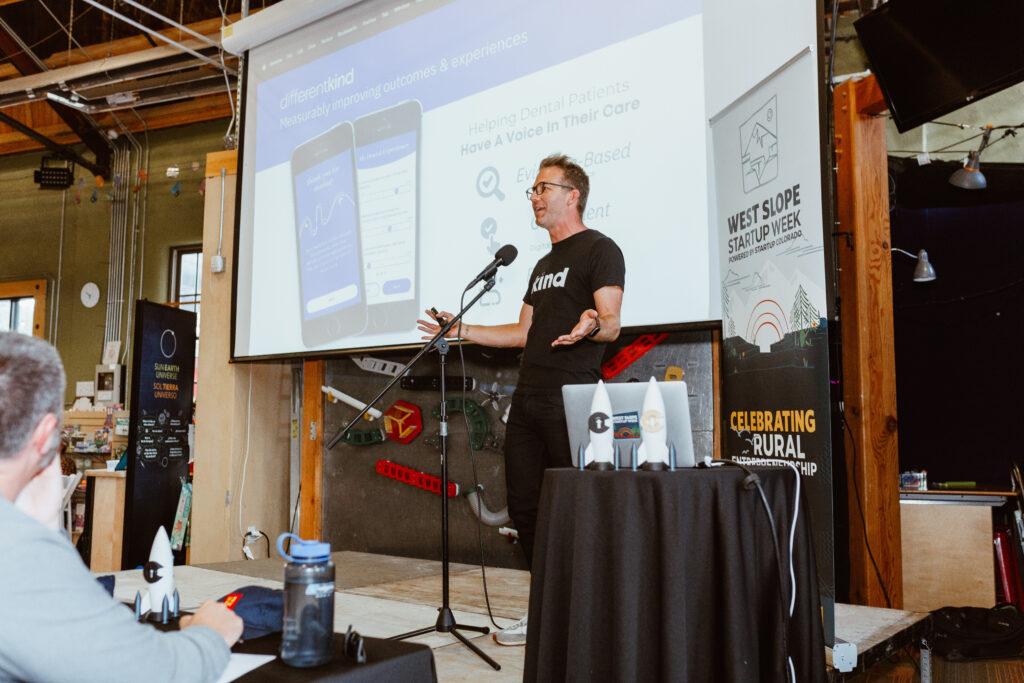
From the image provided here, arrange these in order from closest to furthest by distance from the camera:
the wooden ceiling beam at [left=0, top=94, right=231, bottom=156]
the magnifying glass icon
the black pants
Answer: the black pants, the magnifying glass icon, the wooden ceiling beam at [left=0, top=94, right=231, bottom=156]

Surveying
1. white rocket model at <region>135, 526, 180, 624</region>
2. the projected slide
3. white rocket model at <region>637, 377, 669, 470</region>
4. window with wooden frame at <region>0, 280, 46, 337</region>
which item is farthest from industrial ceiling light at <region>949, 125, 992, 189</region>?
window with wooden frame at <region>0, 280, 46, 337</region>

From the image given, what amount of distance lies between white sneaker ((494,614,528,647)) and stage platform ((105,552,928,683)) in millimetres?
20

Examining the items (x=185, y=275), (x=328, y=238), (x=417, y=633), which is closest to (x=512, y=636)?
(x=417, y=633)

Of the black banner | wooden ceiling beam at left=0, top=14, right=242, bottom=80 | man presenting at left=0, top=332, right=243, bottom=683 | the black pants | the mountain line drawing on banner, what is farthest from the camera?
wooden ceiling beam at left=0, top=14, right=242, bottom=80

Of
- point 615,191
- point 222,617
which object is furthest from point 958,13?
point 222,617

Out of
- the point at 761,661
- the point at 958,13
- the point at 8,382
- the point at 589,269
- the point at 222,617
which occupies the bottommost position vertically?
the point at 761,661

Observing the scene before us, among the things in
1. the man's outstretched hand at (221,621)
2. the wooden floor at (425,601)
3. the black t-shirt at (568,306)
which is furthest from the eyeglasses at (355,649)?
the black t-shirt at (568,306)

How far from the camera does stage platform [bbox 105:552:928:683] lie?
2436mm

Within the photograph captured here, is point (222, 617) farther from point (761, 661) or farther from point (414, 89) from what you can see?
point (414, 89)

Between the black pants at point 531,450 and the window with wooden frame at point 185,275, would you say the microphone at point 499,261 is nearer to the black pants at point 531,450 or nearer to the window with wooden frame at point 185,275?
the black pants at point 531,450

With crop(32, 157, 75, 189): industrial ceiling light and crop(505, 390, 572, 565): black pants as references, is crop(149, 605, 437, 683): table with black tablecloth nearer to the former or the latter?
crop(505, 390, 572, 565): black pants

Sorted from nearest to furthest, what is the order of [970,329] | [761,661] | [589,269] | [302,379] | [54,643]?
[54,643]
[761,661]
[589,269]
[302,379]
[970,329]

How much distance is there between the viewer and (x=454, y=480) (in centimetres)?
440

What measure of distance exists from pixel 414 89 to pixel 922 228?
186 inches
